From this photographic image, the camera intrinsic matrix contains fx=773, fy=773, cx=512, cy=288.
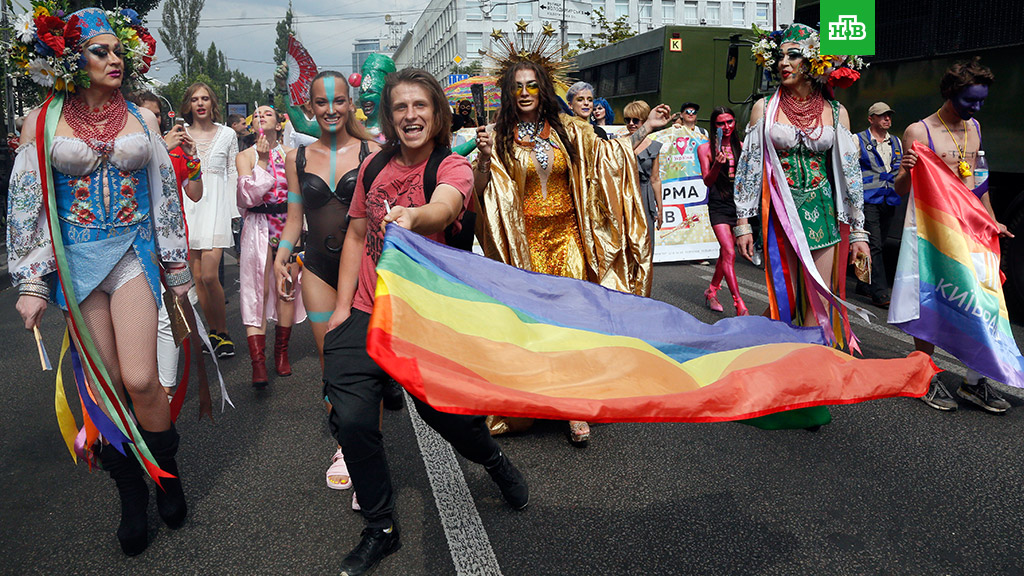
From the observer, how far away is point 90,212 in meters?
3.12

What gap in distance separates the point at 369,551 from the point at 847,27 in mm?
4473

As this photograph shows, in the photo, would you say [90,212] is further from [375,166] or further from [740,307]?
[740,307]

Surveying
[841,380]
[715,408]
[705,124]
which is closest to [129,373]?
[715,408]

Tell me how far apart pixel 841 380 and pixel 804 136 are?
2507 mm

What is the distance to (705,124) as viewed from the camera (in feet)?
47.5

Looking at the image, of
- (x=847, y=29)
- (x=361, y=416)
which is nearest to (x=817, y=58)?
(x=847, y=29)

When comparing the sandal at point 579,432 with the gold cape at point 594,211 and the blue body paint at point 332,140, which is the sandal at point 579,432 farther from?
the blue body paint at point 332,140

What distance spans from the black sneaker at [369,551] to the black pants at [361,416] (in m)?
0.04

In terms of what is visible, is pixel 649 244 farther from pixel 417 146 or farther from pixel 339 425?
pixel 339 425

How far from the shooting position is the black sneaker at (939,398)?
450 cm

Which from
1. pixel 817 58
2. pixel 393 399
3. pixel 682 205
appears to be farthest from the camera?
pixel 682 205

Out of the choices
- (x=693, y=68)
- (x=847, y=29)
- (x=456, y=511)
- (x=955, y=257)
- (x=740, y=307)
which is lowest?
A: (x=456, y=511)

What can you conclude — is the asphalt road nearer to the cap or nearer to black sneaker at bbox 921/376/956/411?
black sneaker at bbox 921/376/956/411

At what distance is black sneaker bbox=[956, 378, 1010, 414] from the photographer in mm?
4418
